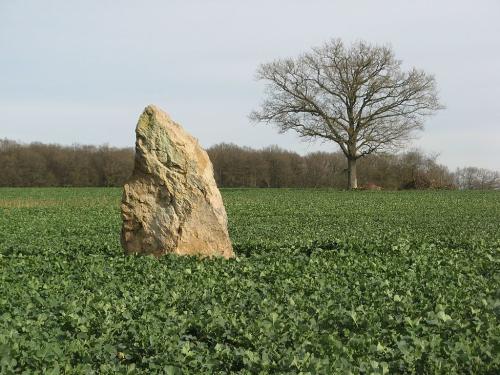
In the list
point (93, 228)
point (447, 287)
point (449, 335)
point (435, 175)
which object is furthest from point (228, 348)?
point (435, 175)

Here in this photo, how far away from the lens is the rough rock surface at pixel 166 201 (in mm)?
12961

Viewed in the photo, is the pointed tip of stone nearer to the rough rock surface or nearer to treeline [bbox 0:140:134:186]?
the rough rock surface

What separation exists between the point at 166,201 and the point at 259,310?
5527 millimetres

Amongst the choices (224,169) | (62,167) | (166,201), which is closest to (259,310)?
(166,201)

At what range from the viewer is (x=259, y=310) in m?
8.12

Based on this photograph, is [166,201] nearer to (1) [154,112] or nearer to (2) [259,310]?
(1) [154,112]

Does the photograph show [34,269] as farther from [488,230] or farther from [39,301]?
[488,230]

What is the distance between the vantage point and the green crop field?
634 cm

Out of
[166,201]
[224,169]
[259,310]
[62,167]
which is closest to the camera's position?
[259,310]

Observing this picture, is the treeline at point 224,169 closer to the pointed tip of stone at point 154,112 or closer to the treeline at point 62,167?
the treeline at point 62,167

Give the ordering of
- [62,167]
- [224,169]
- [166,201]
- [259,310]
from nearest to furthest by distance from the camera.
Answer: [259,310], [166,201], [224,169], [62,167]

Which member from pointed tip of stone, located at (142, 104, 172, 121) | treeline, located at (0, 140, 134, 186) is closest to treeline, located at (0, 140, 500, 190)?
treeline, located at (0, 140, 134, 186)

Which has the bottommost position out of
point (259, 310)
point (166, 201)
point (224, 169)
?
point (259, 310)

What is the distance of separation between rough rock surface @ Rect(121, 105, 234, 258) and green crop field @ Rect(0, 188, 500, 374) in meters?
0.76
